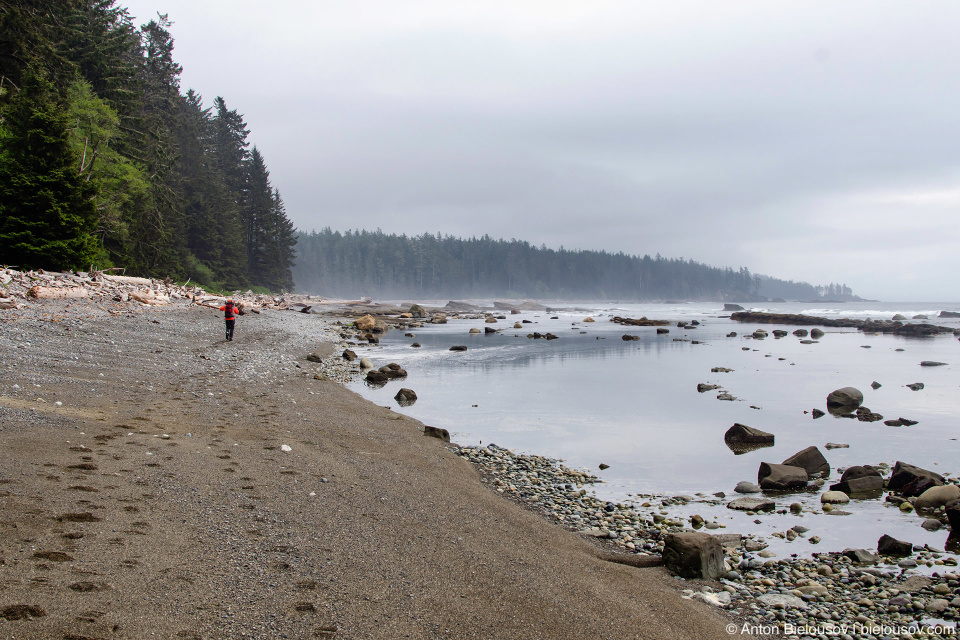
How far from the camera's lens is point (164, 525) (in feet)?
17.0

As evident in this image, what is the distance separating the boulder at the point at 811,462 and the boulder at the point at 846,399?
747cm

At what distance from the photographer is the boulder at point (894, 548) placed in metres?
6.96

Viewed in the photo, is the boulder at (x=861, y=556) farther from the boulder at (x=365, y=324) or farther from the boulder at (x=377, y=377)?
the boulder at (x=365, y=324)

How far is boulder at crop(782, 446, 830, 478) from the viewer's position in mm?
10492

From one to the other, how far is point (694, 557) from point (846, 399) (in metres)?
14.0

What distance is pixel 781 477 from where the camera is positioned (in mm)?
9758

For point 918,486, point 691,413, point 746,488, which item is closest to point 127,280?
point 691,413

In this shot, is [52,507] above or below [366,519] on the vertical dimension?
above

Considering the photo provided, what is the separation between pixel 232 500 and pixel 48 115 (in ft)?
88.3

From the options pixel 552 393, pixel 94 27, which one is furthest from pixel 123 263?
pixel 552 393

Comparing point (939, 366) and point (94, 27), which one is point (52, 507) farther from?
point (94, 27)

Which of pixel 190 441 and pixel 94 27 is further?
pixel 94 27

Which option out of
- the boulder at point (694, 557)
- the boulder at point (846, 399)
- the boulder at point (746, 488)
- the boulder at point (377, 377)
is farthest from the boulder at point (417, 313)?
the boulder at point (694, 557)

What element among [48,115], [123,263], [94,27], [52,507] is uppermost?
[94,27]
